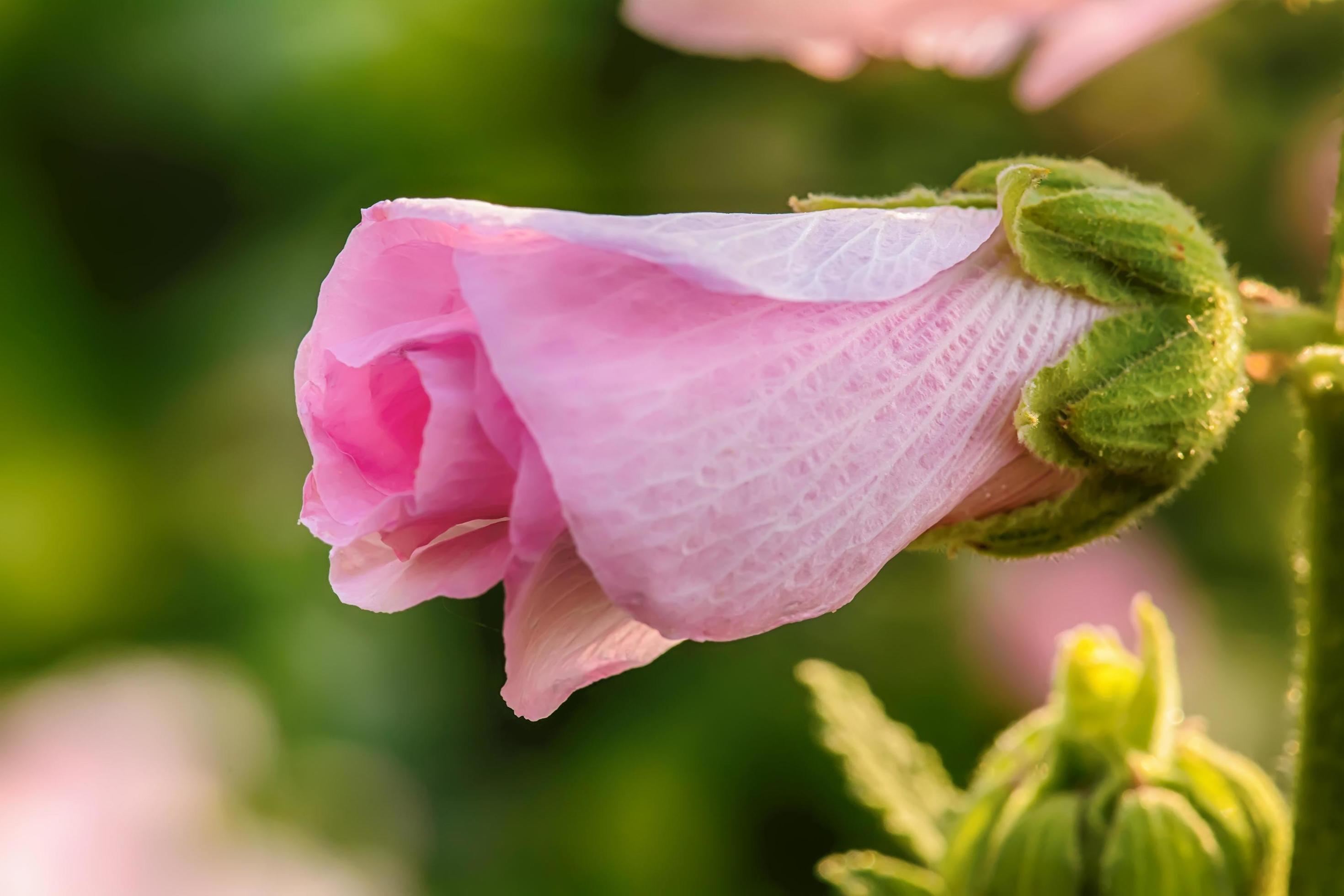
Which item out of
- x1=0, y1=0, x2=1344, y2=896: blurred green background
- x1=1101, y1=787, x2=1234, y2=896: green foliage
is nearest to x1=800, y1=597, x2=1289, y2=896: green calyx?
x1=1101, y1=787, x2=1234, y2=896: green foliage

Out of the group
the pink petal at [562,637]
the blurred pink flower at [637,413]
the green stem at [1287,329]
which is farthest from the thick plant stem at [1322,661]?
the pink petal at [562,637]

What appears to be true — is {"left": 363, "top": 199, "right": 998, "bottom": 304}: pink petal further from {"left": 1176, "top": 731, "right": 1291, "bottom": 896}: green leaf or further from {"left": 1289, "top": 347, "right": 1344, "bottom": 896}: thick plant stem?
{"left": 1176, "top": 731, "right": 1291, "bottom": 896}: green leaf

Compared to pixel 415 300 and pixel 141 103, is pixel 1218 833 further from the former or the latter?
pixel 141 103

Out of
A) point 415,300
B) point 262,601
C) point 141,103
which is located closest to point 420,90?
point 141,103

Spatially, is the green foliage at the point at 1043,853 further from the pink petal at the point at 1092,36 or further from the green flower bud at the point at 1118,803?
the pink petal at the point at 1092,36

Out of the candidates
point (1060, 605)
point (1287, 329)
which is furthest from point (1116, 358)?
point (1060, 605)

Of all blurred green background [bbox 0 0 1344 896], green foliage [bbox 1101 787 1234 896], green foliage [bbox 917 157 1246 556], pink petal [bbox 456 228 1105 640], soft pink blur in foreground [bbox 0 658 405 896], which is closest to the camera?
pink petal [bbox 456 228 1105 640]
